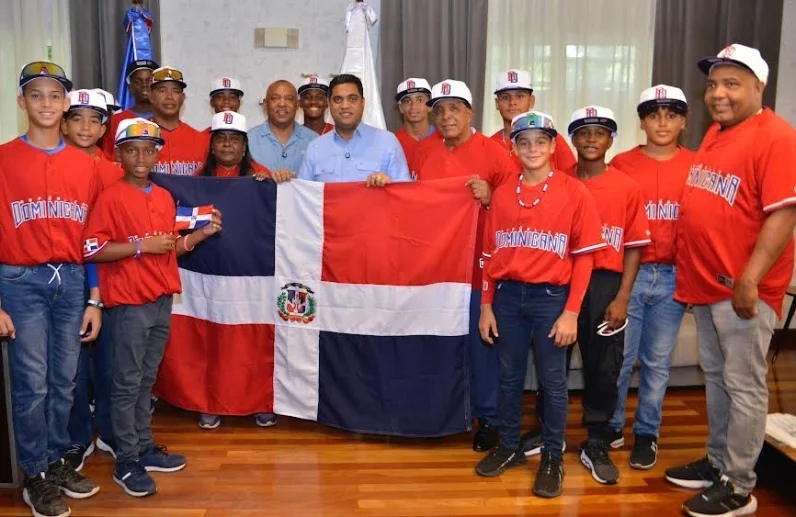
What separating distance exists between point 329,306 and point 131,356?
3.15ft

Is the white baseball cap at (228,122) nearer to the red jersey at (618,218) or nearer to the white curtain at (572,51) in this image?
the red jersey at (618,218)

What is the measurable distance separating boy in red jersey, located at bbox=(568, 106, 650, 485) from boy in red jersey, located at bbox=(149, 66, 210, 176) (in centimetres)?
210

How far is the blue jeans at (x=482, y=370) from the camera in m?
3.31

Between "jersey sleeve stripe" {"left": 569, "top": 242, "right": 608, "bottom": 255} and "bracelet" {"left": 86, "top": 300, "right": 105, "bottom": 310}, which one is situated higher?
"jersey sleeve stripe" {"left": 569, "top": 242, "right": 608, "bottom": 255}

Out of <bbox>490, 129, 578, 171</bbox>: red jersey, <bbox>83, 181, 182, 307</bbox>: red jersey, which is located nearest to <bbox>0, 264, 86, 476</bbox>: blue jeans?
<bbox>83, 181, 182, 307</bbox>: red jersey

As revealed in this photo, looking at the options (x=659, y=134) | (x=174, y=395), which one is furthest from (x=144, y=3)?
(x=659, y=134)

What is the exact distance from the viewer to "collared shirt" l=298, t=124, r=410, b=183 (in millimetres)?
3453

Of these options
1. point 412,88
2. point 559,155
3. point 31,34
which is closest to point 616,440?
point 559,155

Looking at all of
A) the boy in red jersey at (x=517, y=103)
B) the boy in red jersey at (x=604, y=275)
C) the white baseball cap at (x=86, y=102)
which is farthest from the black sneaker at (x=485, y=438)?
the white baseball cap at (x=86, y=102)

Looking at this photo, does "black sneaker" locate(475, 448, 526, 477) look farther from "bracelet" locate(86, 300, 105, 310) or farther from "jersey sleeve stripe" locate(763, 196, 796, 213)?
"bracelet" locate(86, 300, 105, 310)

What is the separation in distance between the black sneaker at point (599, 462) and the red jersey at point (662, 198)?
2.84ft

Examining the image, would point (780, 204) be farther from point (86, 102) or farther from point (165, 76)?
point (165, 76)

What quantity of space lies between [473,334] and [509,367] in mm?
377

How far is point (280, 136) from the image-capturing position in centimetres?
395
